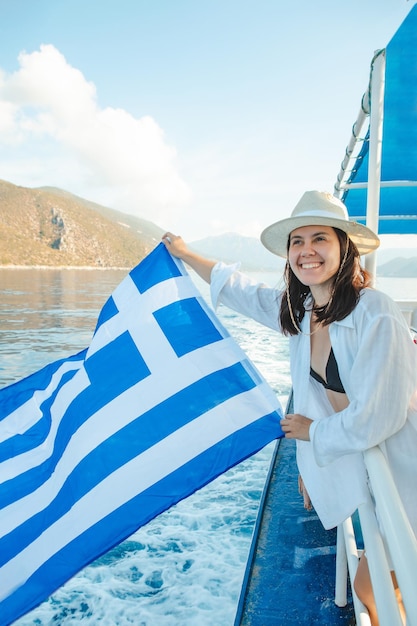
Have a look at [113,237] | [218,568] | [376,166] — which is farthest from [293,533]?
[113,237]

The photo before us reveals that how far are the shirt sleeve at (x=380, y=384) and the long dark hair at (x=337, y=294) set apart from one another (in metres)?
0.19

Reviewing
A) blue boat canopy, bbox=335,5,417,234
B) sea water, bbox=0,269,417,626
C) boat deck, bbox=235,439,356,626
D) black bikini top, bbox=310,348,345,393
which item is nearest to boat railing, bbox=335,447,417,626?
black bikini top, bbox=310,348,345,393

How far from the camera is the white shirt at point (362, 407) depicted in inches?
53.2

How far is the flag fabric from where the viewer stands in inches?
70.7

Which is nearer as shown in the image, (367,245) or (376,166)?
(367,245)

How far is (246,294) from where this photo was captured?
2223 mm

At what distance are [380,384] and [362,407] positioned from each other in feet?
0.29

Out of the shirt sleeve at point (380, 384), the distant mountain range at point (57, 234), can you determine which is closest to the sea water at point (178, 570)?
the shirt sleeve at point (380, 384)

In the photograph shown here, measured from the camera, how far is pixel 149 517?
1786 mm

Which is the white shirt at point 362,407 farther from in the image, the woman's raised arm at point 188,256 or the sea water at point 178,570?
the sea water at point 178,570

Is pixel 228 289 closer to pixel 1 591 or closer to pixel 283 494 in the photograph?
pixel 1 591

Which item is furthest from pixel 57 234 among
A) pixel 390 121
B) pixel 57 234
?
pixel 390 121

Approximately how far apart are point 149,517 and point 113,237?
155 meters

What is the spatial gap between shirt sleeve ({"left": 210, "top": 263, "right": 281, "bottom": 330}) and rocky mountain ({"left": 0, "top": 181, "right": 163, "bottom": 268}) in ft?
357
